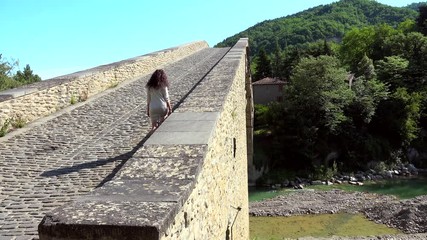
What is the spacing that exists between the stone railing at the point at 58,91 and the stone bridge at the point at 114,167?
0.08ft

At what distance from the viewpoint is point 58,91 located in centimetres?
899

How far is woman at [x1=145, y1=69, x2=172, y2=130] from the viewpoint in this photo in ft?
18.7

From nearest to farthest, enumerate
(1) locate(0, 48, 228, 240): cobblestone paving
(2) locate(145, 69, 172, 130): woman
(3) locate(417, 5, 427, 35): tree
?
(1) locate(0, 48, 228, 240): cobblestone paving, (2) locate(145, 69, 172, 130): woman, (3) locate(417, 5, 427, 35): tree


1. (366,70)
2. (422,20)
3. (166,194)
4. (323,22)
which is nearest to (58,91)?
(166,194)

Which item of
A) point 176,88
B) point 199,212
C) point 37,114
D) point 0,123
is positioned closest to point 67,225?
point 199,212

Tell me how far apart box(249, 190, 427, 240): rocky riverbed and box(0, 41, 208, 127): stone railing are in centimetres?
1109

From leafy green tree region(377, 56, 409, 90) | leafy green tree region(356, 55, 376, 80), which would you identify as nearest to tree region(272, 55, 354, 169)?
leafy green tree region(377, 56, 409, 90)

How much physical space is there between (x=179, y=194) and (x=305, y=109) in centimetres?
2639

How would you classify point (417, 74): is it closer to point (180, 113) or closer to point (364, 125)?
point (364, 125)

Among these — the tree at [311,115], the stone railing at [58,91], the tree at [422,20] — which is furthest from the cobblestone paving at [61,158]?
the tree at [422,20]

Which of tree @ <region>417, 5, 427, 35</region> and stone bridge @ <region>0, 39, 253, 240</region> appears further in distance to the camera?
tree @ <region>417, 5, 427, 35</region>

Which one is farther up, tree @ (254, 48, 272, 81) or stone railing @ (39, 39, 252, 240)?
stone railing @ (39, 39, 252, 240)

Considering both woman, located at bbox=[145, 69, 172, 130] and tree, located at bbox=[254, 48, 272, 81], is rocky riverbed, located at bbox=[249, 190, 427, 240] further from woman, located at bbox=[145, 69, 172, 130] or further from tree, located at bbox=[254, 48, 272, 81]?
tree, located at bbox=[254, 48, 272, 81]

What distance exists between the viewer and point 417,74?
3366 cm
